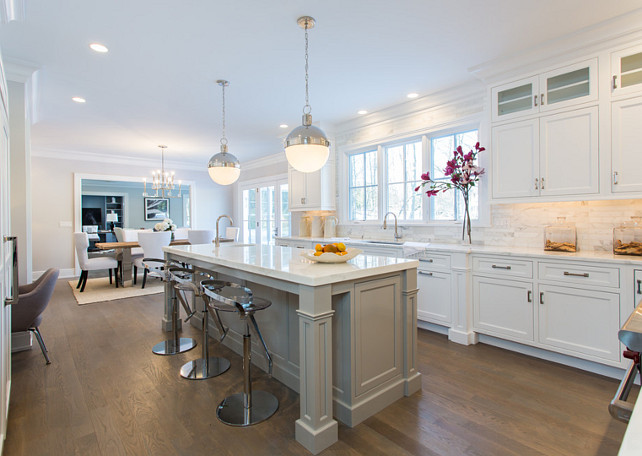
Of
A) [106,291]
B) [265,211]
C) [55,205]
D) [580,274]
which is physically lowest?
[106,291]

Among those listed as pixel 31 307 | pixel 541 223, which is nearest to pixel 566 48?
pixel 541 223

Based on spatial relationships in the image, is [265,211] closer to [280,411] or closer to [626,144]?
[280,411]

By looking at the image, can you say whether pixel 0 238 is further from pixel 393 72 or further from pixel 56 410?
pixel 393 72

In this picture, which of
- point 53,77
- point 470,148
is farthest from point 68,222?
point 470,148

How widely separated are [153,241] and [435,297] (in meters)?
4.70

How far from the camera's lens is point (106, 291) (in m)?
5.64

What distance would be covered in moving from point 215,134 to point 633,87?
5.32 metres

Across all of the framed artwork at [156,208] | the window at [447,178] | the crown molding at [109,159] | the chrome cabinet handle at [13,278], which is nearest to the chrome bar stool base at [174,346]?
the chrome cabinet handle at [13,278]

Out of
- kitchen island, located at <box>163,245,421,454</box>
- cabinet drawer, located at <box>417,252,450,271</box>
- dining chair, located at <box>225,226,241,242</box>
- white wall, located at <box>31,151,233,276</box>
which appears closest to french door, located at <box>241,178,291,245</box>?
dining chair, located at <box>225,226,241,242</box>

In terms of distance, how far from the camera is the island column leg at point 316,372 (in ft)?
5.84

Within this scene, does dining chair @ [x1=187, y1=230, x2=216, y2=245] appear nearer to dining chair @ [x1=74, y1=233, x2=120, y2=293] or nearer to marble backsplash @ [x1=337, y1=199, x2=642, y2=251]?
dining chair @ [x1=74, y1=233, x2=120, y2=293]

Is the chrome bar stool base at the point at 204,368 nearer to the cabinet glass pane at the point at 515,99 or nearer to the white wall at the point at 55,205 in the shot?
the cabinet glass pane at the point at 515,99

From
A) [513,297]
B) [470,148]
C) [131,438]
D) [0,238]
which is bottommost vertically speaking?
[131,438]

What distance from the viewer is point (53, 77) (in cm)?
351
